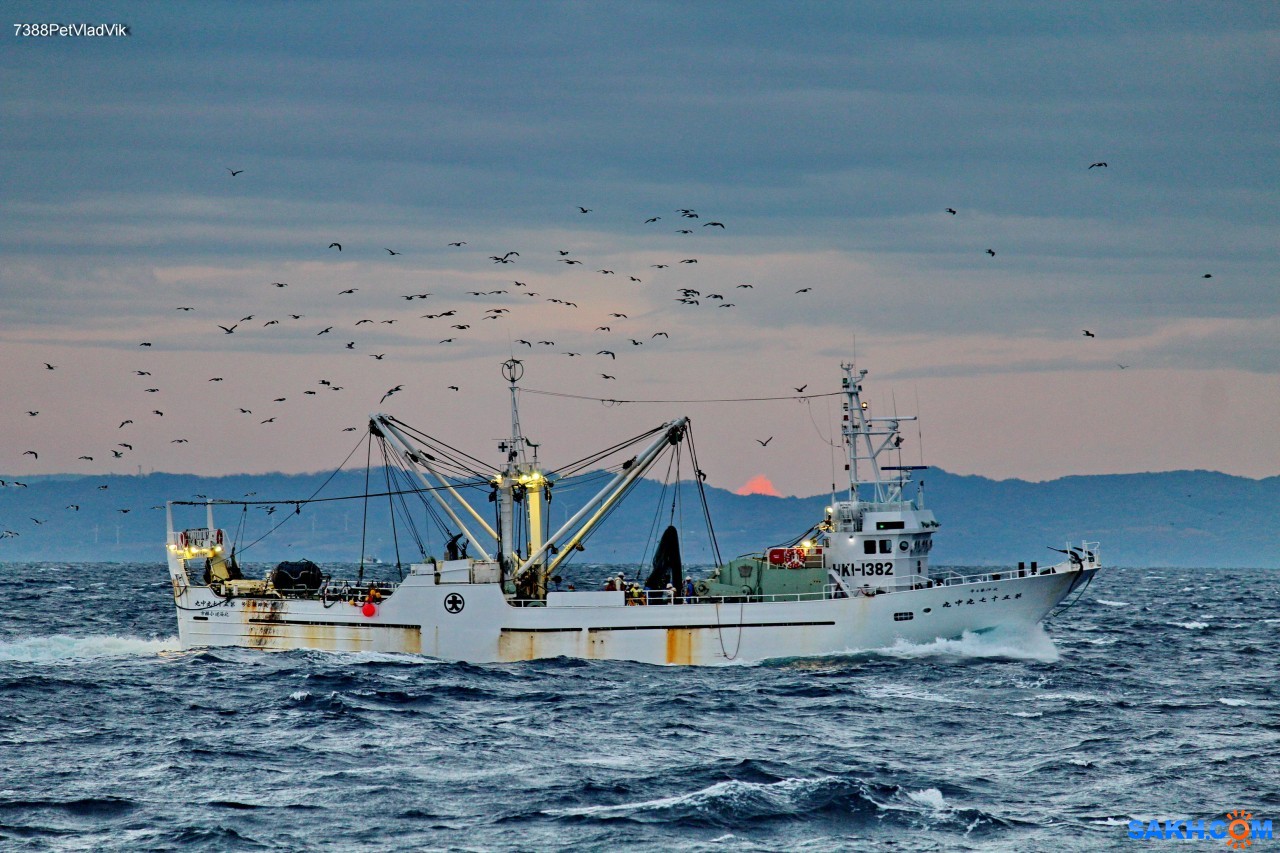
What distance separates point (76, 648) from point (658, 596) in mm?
27672

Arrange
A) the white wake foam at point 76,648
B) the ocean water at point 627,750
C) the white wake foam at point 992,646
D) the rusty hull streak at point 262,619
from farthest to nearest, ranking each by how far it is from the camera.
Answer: the rusty hull streak at point 262,619
the white wake foam at point 76,648
the white wake foam at point 992,646
the ocean water at point 627,750

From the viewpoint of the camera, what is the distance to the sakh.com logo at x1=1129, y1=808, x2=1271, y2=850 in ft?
95.5

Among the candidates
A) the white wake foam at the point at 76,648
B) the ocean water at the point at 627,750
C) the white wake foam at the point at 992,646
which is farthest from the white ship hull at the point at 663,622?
the white wake foam at the point at 76,648

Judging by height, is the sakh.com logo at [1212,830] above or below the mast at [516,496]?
below

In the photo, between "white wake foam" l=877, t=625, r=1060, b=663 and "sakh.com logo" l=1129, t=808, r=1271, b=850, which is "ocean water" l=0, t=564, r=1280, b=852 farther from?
"sakh.com logo" l=1129, t=808, r=1271, b=850

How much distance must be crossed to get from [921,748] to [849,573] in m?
18.9

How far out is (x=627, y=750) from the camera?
38.0 meters

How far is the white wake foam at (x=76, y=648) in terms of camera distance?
60.3 m

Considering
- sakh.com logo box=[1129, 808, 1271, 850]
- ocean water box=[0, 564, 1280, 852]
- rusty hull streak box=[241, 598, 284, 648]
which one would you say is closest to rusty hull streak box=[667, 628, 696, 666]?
ocean water box=[0, 564, 1280, 852]

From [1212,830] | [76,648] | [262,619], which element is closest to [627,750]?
[1212,830]

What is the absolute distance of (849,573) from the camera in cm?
5706

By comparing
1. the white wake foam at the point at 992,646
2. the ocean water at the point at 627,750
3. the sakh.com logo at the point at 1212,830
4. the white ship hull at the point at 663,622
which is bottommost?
the sakh.com logo at the point at 1212,830

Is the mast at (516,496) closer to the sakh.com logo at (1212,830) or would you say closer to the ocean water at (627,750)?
the ocean water at (627,750)

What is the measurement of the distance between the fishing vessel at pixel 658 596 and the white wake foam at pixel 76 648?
397 centimetres
